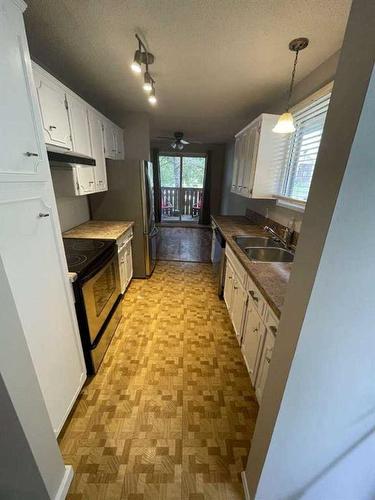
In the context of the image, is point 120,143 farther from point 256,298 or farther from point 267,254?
point 256,298

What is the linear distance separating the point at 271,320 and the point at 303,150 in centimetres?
181

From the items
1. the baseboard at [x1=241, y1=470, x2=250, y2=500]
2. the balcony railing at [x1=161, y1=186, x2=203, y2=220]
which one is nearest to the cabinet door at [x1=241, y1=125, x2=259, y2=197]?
the baseboard at [x1=241, y1=470, x2=250, y2=500]

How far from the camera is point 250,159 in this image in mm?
2621

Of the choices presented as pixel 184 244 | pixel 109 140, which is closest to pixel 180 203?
pixel 184 244

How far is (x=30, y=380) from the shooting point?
83 centimetres

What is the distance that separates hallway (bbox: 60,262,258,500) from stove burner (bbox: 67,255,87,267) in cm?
94

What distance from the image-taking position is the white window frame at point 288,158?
5.62ft

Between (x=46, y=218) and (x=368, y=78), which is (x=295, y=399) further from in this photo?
(x=46, y=218)

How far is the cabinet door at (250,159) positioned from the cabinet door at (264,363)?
1846 mm

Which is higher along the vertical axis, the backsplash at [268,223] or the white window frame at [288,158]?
the white window frame at [288,158]

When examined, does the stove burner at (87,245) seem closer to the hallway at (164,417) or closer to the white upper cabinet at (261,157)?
the hallway at (164,417)

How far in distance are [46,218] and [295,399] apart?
1.40 meters

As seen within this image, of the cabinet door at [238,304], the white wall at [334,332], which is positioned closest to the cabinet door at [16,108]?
the white wall at [334,332]

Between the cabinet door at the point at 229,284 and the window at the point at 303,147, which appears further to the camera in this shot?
the cabinet door at the point at 229,284
